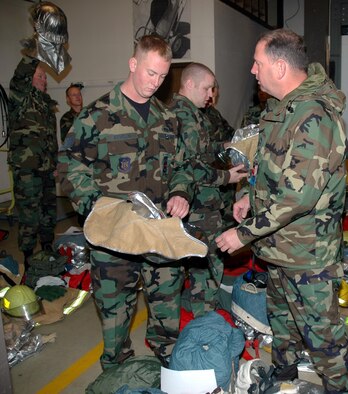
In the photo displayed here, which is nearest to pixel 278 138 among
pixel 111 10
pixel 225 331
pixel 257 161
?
pixel 257 161

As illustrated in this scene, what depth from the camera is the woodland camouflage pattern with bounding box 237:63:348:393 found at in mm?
1770

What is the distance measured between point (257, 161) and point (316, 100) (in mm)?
408

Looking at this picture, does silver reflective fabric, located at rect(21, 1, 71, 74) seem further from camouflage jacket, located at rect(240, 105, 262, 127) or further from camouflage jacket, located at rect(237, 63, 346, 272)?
camouflage jacket, located at rect(237, 63, 346, 272)

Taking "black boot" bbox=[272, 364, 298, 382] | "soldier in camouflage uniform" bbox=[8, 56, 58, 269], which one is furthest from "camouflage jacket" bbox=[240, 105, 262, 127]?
"black boot" bbox=[272, 364, 298, 382]

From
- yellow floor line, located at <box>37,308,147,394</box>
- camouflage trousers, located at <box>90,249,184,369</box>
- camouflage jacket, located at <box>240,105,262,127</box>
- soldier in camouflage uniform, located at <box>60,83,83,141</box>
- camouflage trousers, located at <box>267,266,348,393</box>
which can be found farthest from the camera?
soldier in camouflage uniform, located at <box>60,83,83,141</box>

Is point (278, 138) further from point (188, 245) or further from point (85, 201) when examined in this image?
point (85, 201)

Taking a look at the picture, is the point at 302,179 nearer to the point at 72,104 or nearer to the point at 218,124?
the point at 218,124

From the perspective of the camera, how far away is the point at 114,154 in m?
2.19

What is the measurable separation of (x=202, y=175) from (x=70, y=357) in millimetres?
1541

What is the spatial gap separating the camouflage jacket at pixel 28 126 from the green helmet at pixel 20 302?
1.41 metres

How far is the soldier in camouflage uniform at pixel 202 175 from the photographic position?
279 centimetres

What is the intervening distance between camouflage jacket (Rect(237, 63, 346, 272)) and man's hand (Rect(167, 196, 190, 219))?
35 centimetres

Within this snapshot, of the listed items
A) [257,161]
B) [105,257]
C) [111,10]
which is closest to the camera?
[257,161]

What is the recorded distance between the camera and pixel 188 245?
78.0 inches
